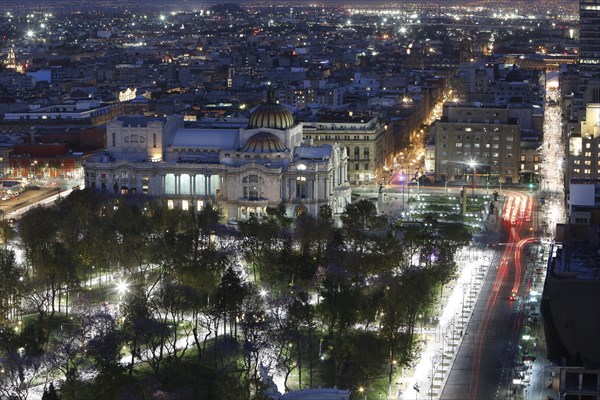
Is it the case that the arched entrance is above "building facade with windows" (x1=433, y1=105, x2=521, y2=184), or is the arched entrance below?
below

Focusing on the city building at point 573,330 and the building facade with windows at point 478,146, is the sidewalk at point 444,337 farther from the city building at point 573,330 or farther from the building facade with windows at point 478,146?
the building facade with windows at point 478,146

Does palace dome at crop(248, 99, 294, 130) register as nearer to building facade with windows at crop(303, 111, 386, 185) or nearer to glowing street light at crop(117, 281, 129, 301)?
building facade with windows at crop(303, 111, 386, 185)

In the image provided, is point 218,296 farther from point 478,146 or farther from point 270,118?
point 478,146

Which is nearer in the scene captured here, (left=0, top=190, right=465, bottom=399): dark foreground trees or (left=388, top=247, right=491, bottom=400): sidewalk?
(left=388, top=247, right=491, bottom=400): sidewalk

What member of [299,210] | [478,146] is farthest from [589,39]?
[299,210]

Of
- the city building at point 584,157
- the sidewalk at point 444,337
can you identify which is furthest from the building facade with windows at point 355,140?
the sidewalk at point 444,337

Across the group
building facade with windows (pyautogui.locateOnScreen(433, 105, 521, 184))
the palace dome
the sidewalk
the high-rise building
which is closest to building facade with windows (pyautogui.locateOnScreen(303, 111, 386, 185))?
building facade with windows (pyautogui.locateOnScreen(433, 105, 521, 184))

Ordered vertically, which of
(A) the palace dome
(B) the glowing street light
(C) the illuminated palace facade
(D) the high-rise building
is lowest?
(B) the glowing street light
